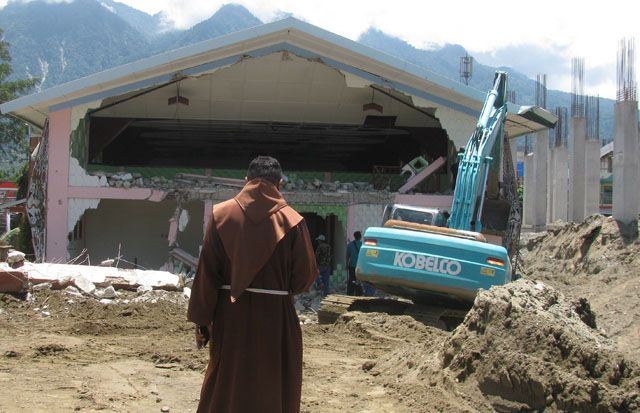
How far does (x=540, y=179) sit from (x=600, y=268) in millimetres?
15763

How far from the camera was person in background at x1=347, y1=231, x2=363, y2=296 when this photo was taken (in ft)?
52.6

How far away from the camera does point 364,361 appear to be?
8.43 metres

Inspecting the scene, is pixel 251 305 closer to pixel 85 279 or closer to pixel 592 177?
pixel 85 279

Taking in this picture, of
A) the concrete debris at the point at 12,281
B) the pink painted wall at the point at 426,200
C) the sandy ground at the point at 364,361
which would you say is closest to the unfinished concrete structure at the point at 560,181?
the pink painted wall at the point at 426,200

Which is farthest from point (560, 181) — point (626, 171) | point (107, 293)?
point (107, 293)

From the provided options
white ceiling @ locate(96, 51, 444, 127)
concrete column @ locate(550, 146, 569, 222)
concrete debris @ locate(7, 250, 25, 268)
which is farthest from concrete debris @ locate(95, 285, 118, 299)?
concrete column @ locate(550, 146, 569, 222)

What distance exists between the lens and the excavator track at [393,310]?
11.5 meters

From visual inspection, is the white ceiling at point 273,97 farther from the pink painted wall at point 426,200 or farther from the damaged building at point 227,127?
the pink painted wall at point 426,200

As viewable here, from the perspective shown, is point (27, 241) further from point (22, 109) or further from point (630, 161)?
point (630, 161)

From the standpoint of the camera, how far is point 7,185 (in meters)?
32.5

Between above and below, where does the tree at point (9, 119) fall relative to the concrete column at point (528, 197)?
above

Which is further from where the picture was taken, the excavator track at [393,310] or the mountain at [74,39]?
the mountain at [74,39]

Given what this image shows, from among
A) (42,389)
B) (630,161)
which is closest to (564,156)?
(630,161)

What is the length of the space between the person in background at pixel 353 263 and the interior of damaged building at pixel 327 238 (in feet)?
3.60
